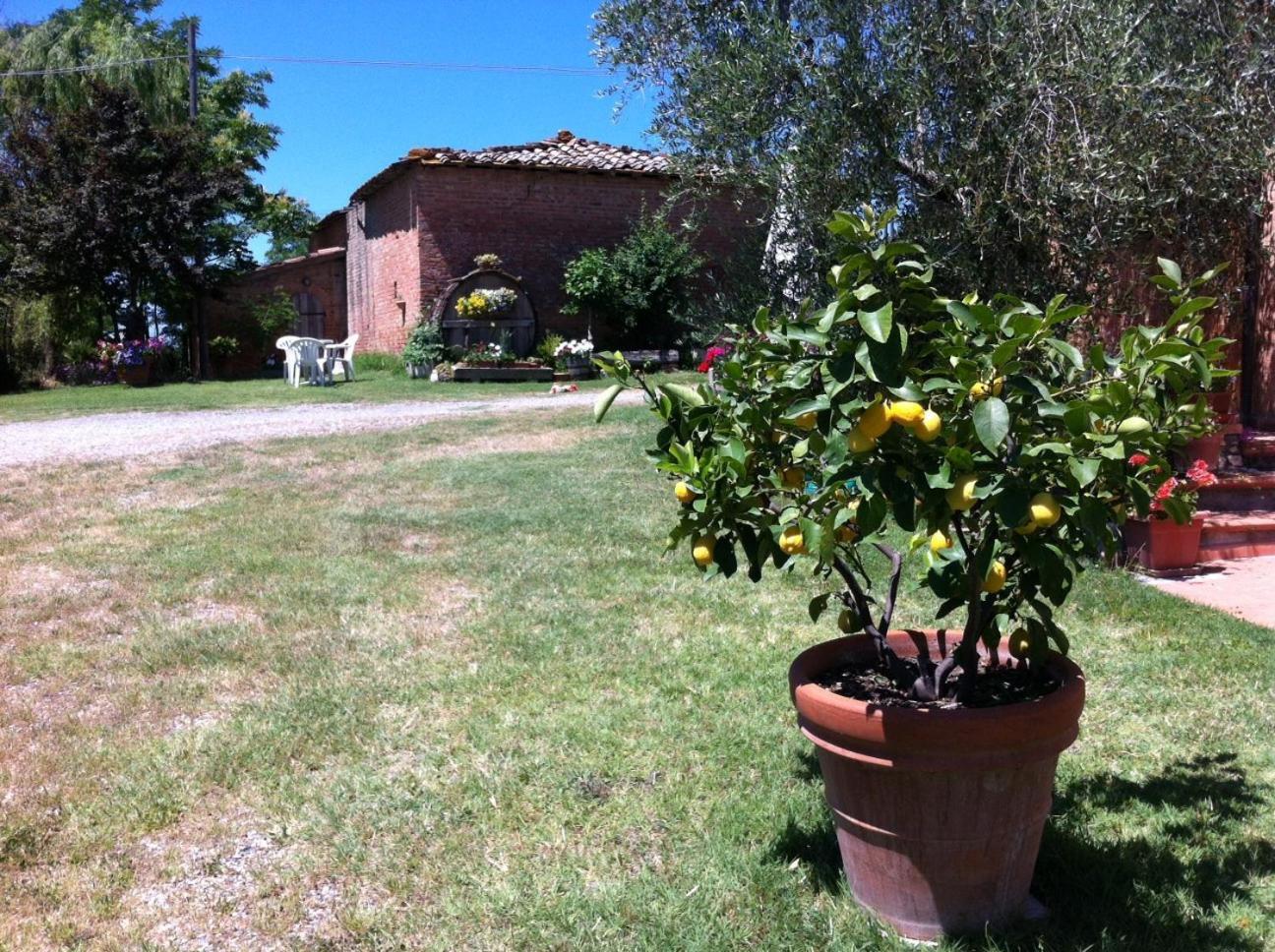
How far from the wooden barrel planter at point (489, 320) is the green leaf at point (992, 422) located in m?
17.7

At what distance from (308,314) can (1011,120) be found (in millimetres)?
24018

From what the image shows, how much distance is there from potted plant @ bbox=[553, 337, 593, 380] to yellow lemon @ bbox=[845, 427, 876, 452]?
53.9ft

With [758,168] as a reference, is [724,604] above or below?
below

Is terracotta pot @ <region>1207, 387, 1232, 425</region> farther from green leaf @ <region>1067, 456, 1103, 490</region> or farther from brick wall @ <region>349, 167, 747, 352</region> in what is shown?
brick wall @ <region>349, 167, 747, 352</region>

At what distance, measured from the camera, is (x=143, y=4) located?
34062 millimetres

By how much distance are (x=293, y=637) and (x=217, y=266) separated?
19.7 meters

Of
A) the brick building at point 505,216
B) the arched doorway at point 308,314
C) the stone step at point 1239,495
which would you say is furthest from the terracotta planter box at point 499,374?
the stone step at point 1239,495

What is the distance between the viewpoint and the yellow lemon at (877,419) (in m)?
1.81

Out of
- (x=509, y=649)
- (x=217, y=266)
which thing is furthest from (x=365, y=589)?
(x=217, y=266)

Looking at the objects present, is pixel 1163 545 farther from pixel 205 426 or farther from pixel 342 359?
pixel 342 359

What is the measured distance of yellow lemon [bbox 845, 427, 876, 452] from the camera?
1.83m

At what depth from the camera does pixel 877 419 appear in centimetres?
181

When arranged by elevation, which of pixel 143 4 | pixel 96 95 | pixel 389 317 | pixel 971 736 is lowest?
pixel 971 736

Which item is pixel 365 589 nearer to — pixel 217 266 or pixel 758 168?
pixel 758 168
